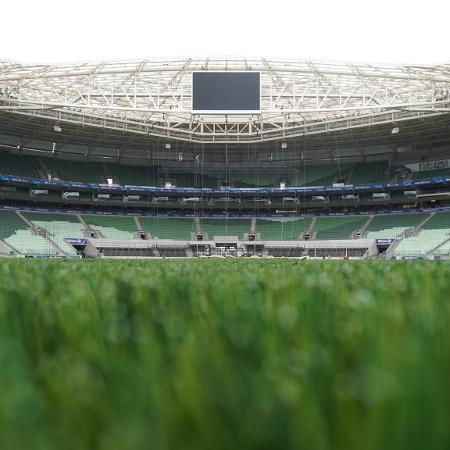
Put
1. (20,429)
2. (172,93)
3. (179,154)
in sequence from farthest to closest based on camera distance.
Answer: (179,154)
(172,93)
(20,429)

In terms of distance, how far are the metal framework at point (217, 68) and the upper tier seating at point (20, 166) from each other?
12885 millimetres

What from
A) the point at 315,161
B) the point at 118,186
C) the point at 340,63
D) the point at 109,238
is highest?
the point at 340,63

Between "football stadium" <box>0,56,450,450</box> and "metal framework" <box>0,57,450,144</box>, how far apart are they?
178 millimetres

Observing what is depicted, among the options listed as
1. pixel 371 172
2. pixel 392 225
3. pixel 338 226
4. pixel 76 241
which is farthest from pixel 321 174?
pixel 76 241

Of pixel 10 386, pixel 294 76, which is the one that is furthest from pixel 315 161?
pixel 10 386

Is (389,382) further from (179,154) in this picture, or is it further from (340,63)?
(179,154)

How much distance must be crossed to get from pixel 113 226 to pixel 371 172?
90.8ft

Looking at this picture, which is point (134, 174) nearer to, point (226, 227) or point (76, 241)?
point (76, 241)

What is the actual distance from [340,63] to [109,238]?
26.1 meters

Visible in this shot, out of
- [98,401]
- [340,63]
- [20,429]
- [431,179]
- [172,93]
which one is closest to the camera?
[20,429]

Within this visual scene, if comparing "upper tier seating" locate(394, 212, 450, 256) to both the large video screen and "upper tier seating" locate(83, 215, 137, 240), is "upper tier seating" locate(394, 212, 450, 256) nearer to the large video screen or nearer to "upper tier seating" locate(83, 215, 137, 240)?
the large video screen

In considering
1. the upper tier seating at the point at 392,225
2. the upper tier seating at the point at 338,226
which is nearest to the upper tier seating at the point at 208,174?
the upper tier seating at the point at 338,226

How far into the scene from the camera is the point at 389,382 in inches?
17.6

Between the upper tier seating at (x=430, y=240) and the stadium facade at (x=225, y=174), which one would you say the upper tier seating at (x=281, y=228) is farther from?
the upper tier seating at (x=430, y=240)
